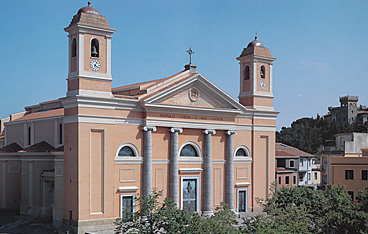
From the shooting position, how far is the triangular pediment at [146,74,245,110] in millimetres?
32000

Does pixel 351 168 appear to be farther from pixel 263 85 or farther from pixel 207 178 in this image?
pixel 207 178

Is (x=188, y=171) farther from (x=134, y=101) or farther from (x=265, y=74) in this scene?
(x=265, y=74)

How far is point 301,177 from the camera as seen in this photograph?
199 ft

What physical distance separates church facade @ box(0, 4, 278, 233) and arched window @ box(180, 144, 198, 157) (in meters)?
0.07

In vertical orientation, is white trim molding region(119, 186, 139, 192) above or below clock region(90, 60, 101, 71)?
below

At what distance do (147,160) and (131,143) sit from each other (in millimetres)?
1549

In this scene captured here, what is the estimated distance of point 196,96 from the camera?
3372cm

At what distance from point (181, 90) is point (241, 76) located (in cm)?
780

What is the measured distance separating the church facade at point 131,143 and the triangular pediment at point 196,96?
73 mm

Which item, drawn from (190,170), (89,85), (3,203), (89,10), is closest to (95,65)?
(89,85)

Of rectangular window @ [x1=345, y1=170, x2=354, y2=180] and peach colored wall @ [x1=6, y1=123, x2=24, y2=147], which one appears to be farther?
rectangular window @ [x1=345, y1=170, x2=354, y2=180]

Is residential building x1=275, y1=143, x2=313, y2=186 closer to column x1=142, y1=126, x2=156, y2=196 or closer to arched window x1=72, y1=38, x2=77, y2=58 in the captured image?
column x1=142, y1=126, x2=156, y2=196

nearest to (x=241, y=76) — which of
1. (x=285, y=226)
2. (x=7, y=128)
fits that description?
(x=285, y=226)

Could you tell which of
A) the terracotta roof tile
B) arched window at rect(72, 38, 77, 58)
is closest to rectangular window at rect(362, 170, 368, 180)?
the terracotta roof tile
